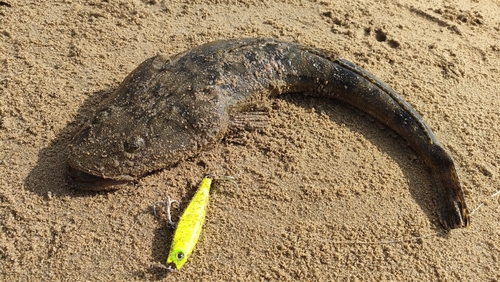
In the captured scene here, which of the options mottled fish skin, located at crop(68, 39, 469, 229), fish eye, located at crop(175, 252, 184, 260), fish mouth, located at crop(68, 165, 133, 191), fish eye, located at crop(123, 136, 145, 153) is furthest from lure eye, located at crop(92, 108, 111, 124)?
fish eye, located at crop(175, 252, 184, 260)

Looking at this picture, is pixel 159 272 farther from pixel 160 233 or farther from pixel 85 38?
pixel 85 38

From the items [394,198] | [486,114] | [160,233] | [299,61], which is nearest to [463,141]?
[486,114]

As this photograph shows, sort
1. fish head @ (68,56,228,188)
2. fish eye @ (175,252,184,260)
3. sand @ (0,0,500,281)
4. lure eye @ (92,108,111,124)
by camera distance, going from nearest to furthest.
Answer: fish eye @ (175,252,184,260), sand @ (0,0,500,281), fish head @ (68,56,228,188), lure eye @ (92,108,111,124)

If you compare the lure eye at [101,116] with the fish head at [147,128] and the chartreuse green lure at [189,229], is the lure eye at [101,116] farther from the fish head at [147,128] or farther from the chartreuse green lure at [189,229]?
the chartreuse green lure at [189,229]

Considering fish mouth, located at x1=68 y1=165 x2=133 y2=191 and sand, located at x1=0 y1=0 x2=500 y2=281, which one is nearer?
sand, located at x1=0 y1=0 x2=500 y2=281

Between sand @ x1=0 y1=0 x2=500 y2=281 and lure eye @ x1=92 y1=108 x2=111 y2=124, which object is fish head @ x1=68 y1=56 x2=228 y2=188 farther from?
sand @ x1=0 y1=0 x2=500 y2=281

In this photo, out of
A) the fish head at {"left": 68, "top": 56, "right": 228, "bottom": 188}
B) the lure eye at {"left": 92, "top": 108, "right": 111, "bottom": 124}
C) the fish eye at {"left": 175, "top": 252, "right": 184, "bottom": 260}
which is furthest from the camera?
the lure eye at {"left": 92, "top": 108, "right": 111, "bottom": 124}

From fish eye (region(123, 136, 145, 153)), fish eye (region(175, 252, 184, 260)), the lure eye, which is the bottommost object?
fish eye (region(175, 252, 184, 260))

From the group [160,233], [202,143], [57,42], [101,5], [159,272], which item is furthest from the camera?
[101,5]
